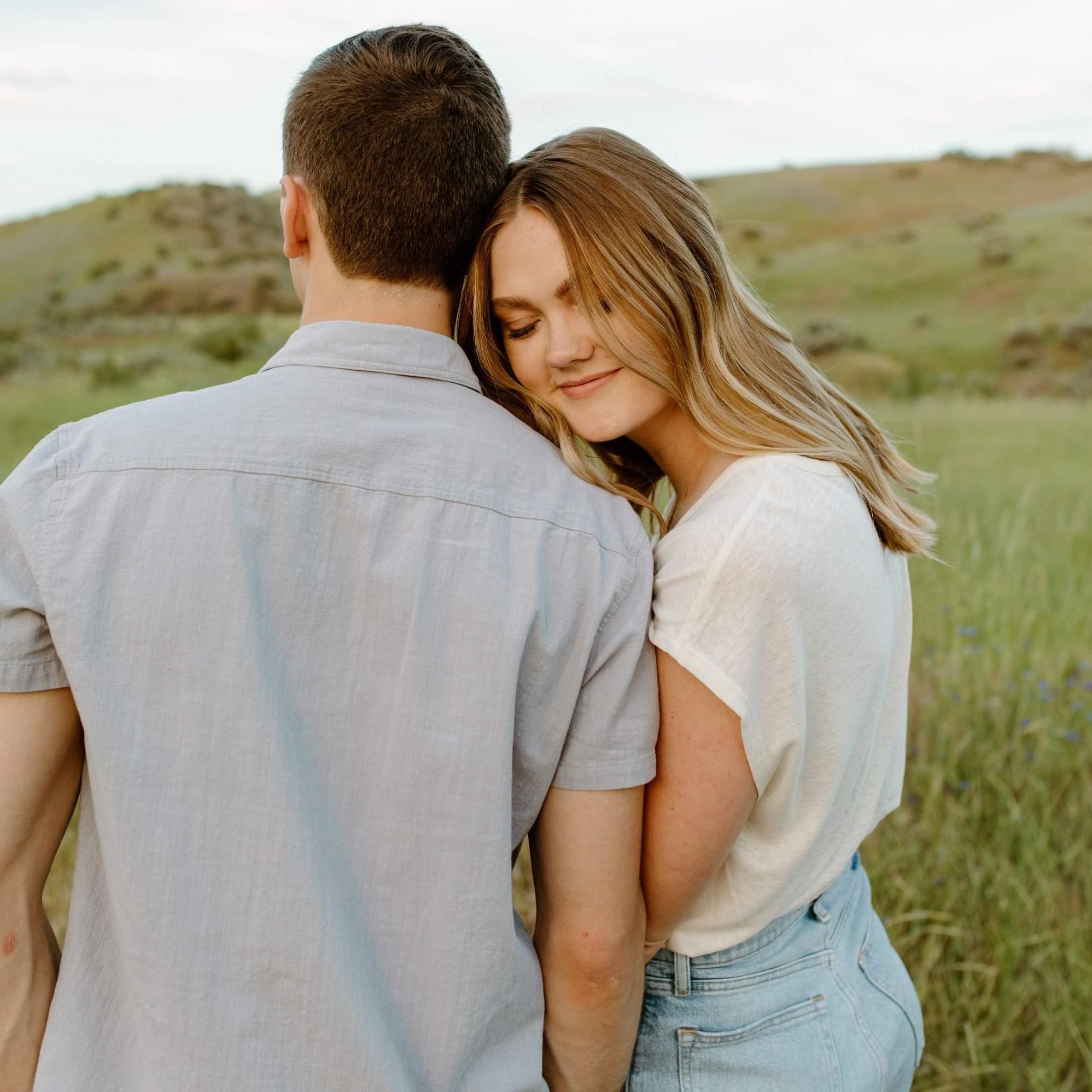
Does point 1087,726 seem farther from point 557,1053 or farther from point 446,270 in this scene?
point 446,270

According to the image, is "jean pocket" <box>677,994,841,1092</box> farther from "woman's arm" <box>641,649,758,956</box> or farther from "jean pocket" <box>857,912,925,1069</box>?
"woman's arm" <box>641,649,758,956</box>

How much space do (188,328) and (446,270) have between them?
2027 centimetres

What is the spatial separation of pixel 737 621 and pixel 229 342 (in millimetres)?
15456

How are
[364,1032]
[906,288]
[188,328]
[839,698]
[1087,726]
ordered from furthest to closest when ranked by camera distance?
1. [906,288]
2. [188,328]
3. [1087,726]
4. [839,698]
5. [364,1032]

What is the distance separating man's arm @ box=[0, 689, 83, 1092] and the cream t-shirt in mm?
736

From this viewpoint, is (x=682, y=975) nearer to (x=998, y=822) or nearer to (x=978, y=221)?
(x=998, y=822)

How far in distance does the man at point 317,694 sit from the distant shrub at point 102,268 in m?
30.5

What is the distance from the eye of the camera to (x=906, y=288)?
26.2 meters

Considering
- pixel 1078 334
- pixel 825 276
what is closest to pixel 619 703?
pixel 1078 334

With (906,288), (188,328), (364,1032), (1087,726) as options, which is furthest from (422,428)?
(906,288)

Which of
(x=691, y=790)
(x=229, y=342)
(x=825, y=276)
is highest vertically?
(x=691, y=790)

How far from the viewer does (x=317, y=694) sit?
120cm

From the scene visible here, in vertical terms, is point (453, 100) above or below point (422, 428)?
above

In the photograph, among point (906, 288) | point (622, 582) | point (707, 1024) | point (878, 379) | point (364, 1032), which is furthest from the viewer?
point (906, 288)
